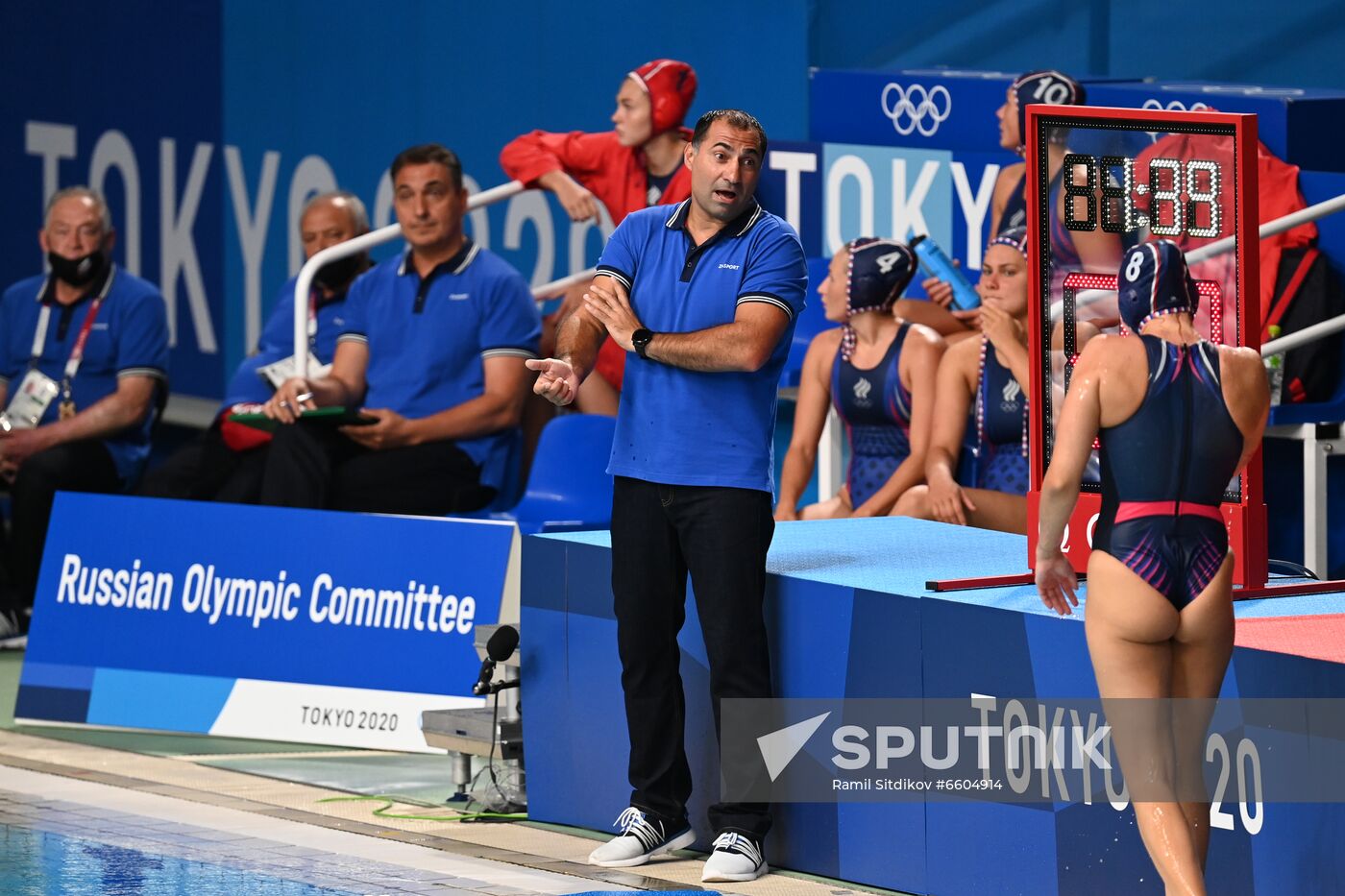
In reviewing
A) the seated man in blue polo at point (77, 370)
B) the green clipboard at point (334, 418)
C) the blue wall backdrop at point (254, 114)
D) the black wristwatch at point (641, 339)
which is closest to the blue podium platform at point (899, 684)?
the black wristwatch at point (641, 339)

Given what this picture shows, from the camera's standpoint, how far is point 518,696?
6.74m

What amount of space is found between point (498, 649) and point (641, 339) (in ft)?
4.02

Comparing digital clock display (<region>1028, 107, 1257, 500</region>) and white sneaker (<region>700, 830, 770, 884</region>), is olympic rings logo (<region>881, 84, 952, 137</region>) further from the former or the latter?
white sneaker (<region>700, 830, 770, 884</region>)

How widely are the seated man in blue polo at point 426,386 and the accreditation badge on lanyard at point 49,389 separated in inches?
79.4

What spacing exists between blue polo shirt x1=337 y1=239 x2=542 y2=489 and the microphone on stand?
206 cm

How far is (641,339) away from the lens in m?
5.87

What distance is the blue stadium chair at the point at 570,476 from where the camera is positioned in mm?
8305

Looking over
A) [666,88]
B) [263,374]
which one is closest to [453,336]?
[263,374]

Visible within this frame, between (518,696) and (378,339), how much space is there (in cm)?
248

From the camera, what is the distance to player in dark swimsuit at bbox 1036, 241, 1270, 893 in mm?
4633

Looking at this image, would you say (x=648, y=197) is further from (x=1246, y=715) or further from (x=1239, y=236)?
(x=1246, y=715)

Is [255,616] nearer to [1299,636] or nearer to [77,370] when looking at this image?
[77,370]

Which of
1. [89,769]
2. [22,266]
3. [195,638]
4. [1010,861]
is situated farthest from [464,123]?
[1010,861]

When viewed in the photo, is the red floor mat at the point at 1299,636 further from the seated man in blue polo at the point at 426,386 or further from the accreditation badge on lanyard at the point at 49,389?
the accreditation badge on lanyard at the point at 49,389
